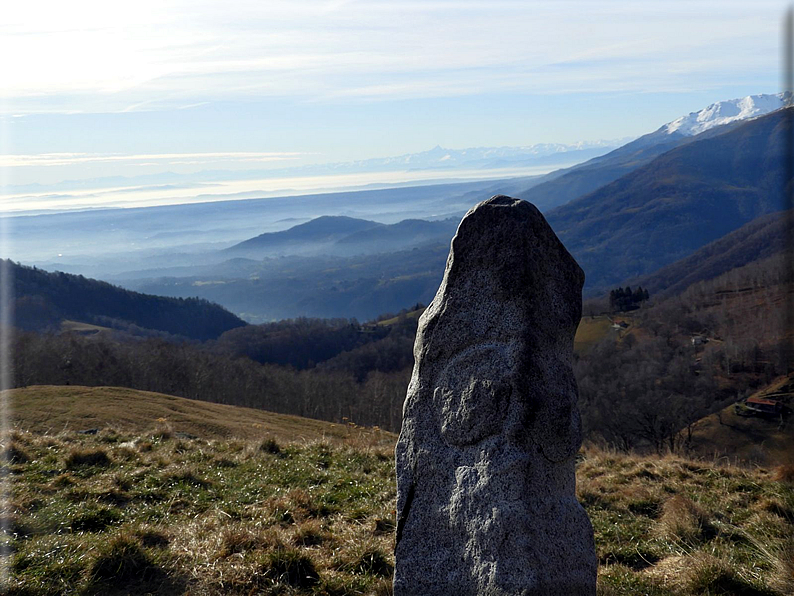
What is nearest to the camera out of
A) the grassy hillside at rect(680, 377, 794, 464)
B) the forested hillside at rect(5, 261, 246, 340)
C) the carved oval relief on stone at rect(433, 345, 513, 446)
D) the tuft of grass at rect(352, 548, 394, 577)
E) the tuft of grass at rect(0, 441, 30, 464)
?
the carved oval relief on stone at rect(433, 345, 513, 446)

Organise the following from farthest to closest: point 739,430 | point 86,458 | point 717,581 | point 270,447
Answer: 1. point 739,430
2. point 270,447
3. point 86,458
4. point 717,581

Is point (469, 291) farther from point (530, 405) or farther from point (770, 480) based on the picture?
point (770, 480)

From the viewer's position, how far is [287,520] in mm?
8359

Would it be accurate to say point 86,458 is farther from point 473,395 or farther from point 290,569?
point 473,395

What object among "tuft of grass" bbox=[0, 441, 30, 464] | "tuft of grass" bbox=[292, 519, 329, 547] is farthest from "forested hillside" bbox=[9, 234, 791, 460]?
"tuft of grass" bbox=[0, 441, 30, 464]

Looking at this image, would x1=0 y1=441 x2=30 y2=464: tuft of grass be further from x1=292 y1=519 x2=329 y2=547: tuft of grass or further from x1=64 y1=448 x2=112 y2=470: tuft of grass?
x1=292 y1=519 x2=329 y2=547: tuft of grass

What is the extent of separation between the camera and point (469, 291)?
5.83 metres

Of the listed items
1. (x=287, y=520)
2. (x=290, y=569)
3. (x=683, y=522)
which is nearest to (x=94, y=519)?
(x=287, y=520)

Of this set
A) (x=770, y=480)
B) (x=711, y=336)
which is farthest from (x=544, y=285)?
(x=711, y=336)

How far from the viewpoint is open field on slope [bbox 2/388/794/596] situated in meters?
6.42

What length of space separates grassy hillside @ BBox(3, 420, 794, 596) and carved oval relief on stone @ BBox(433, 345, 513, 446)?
6.59 feet

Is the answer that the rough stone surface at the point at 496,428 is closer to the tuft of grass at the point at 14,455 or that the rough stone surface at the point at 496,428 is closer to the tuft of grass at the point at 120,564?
the tuft of grass at the point at 120,564

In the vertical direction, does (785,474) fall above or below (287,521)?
below

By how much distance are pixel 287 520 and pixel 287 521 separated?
48 millimetres
